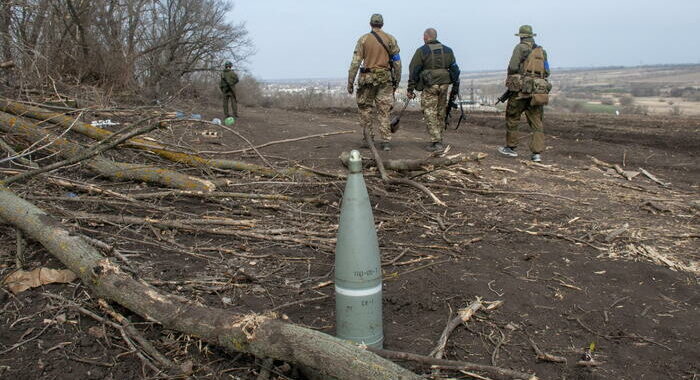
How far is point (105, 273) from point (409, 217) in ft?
8.93

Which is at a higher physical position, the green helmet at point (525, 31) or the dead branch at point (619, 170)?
the green helmet at point (525, 31)

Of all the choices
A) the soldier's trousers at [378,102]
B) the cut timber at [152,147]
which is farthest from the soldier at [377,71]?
the cut timber at [152,147]

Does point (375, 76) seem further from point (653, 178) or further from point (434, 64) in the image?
point (653, 178)

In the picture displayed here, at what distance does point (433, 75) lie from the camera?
338 inches

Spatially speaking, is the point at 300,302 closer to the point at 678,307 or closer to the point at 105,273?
the point at 105,273

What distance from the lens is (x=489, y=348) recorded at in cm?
320

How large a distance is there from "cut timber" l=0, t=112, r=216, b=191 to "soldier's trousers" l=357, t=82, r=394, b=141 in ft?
12.5

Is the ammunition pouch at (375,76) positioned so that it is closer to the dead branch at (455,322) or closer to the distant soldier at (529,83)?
the distant soldier at (529,83)

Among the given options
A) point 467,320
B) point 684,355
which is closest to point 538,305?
point 467,320

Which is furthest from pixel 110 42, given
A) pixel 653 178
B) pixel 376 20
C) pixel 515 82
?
pixel 653 178

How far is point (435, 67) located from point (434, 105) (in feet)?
1.96

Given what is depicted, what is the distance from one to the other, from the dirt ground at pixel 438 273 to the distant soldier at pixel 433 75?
214 centimetres

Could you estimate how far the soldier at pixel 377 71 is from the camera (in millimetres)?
8430

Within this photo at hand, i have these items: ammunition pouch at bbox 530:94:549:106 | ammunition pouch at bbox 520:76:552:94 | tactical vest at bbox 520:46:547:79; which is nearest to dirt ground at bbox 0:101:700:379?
ammunition pouch at bbox 530:94:549:106
